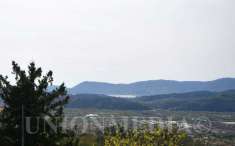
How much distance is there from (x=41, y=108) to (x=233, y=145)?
160270 mm

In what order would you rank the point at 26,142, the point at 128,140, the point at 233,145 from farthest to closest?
the point at 233,145
the point at 26,142
the point at 128,140

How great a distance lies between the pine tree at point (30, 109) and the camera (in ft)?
Answer: 73.3

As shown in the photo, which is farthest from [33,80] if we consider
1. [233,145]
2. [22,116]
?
[233,145]

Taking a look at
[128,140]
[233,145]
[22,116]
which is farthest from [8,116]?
[233,145]

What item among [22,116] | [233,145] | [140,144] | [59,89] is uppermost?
[59,89]

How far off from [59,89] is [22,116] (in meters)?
2.80

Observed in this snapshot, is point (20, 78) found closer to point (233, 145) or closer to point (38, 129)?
point (38, 129)

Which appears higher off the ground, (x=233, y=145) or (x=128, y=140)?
(x=128, y=140)

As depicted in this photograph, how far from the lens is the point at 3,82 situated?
23.3m

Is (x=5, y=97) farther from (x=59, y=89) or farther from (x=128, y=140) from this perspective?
(x=128, y=140)

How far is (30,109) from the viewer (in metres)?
22.7

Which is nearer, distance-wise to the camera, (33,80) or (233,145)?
(33,80)

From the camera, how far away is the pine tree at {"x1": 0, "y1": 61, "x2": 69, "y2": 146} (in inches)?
880

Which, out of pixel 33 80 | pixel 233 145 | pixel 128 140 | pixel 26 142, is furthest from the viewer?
pixel 233 145
